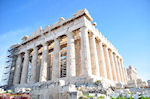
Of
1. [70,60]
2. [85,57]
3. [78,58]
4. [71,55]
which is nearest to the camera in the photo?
[85,57]

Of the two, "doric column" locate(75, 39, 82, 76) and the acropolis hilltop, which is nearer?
the acropolis hilltop

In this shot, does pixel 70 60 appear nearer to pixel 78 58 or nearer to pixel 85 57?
pixel 85 57

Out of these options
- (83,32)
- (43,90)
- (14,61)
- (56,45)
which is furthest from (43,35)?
(43,90)

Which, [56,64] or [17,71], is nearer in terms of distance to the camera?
[56,64]

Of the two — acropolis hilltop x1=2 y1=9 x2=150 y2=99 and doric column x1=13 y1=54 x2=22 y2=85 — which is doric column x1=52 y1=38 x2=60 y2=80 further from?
doric column x1=13 y1=54 x2=22 y2=85

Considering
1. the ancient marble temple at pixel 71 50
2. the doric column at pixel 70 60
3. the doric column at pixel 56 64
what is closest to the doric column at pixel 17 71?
the ancient marble temple at pixel 71 50

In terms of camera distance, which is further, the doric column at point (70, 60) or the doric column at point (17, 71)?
the doric column at point (17, 71)

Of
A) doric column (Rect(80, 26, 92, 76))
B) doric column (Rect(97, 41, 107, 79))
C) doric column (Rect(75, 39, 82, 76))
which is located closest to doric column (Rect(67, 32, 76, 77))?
doric column (Rect(80, 26, 92, 76))

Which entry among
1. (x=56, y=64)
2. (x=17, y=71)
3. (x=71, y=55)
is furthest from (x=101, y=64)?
(x=17, y=71)

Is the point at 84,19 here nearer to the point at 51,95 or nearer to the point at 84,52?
the point at 84,52

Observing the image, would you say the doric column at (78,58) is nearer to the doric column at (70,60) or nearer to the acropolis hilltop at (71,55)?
the acropolis hilltop at (71,55)

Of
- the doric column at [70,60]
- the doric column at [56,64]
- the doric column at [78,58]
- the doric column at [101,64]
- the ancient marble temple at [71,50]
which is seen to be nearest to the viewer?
the doric column at [70,60]

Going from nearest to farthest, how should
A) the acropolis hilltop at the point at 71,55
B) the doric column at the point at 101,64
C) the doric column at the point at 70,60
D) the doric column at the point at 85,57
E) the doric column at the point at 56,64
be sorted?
1. the doric column at the point at 85,57
2. the acropolis hilltop at the point at 71,55
3. the doric column at the point at 70,60
4. the doric column at the point at 56,64
5. the doric column at the point at 101,64

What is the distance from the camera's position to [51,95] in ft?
20.8
